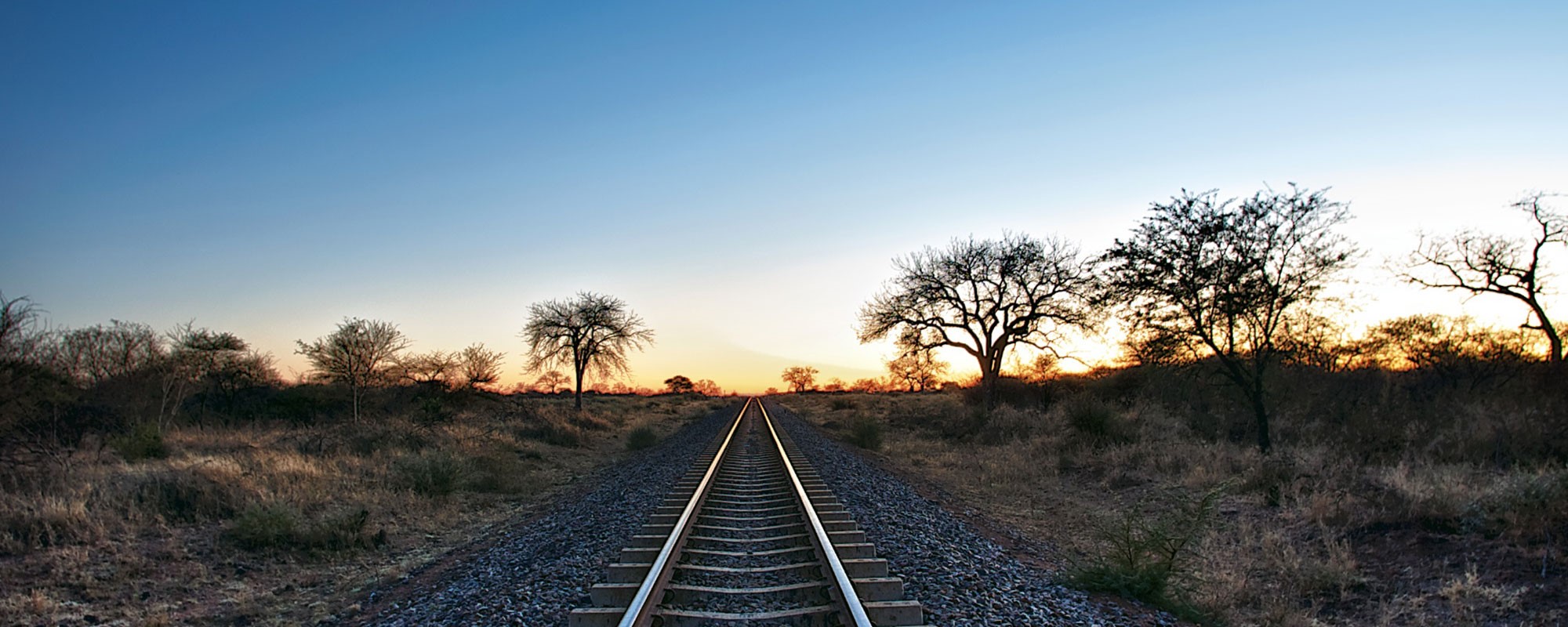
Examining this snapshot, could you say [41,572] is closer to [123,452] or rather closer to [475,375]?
[123,452]

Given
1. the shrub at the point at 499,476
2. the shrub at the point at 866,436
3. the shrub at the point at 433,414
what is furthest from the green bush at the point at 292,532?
the shrub at the point at 866,436

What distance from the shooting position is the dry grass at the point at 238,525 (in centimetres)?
622

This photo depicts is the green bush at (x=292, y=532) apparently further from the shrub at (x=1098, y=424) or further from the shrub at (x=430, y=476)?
the shrub at (x=1098, y=424)

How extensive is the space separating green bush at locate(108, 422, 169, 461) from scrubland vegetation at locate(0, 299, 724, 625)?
0.12 ft

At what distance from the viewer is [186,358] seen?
22.8m

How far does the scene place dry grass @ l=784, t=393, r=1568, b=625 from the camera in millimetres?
6148

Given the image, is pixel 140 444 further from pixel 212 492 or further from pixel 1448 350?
pixel 1448 350

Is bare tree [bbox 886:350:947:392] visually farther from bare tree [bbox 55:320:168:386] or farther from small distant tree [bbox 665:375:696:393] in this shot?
bare tree [bbox 55:320:168:386]

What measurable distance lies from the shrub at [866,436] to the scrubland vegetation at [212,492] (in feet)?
21.2

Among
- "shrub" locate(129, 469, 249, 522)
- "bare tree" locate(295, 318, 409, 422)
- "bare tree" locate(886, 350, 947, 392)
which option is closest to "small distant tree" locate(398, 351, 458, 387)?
"bare tree" locate(295, 318, 409, 422)

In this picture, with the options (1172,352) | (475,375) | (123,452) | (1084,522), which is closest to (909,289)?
(1172,352)

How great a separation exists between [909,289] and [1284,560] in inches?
913

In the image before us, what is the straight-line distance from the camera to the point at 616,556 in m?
6.88

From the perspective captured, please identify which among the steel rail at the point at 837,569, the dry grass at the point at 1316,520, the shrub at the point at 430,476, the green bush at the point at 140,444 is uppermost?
the green bush at the point at 140,444
